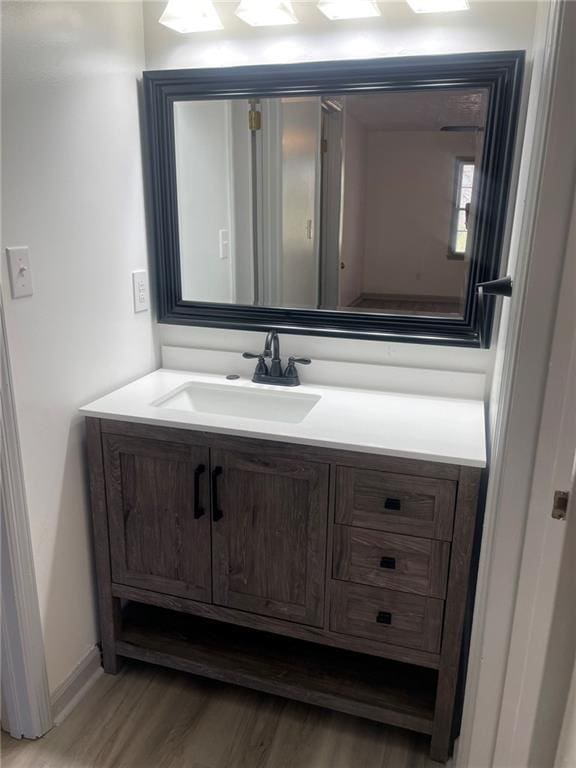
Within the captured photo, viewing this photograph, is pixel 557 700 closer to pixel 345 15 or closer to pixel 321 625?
pixel 321 625

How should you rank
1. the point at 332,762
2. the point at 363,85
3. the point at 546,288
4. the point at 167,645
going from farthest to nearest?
the point at 167,645, the point at 363,85, the point at 332,762, the point at 546,288

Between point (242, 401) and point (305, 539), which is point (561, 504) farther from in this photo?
point (242, 401)

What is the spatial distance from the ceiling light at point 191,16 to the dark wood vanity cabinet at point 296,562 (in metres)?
1.18

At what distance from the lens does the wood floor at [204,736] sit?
157 cm

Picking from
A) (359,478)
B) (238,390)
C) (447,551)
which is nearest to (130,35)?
(238,390)

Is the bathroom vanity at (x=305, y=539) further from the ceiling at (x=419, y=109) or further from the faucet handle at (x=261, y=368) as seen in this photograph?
the ceiling at (x=419, y=109)

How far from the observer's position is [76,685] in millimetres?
1765

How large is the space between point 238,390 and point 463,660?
1.03m

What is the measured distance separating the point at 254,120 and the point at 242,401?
891 mm

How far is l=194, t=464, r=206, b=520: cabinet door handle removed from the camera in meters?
1.61

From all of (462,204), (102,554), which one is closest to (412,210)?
(462,204)

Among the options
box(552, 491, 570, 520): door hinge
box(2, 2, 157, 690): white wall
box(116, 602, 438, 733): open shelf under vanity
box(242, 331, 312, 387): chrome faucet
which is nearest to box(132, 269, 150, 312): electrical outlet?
box(2, 2, 157, 690): white wall

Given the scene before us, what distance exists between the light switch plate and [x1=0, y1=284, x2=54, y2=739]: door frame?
0.25 ft

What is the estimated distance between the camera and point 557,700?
1.05 metres
